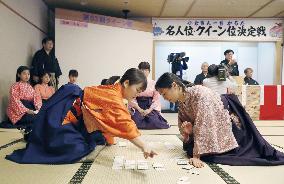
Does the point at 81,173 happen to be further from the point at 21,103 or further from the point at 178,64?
the point at 178,64

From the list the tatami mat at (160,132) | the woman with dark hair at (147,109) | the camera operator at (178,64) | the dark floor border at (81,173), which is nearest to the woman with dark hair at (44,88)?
the woman with dark hair at (147,109)

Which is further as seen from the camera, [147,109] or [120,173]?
[147,109]

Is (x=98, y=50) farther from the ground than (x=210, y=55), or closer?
closer

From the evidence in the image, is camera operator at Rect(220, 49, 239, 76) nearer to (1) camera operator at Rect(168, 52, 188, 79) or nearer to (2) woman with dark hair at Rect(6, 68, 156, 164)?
(1) camera operator at Rect(168, 52, 188, 79)

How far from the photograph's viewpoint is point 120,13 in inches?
341

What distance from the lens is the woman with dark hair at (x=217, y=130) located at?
9.14ft

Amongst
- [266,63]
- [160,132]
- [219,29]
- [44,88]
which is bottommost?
[160,132]

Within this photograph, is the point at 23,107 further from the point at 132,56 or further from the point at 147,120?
the point at 132,56

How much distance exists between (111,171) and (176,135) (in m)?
2.02

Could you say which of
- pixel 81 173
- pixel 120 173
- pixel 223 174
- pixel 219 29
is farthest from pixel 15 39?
pixel 219 29

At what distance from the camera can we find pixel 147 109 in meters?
5.27

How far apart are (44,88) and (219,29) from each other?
5322 millimetres

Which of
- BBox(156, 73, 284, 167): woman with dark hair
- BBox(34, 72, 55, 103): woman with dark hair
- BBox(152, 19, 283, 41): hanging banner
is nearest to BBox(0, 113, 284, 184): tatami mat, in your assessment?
BBox(156, 73, 284, 167): woman with dark hair

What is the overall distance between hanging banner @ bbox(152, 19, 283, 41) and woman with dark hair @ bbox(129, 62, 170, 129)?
405 cm
